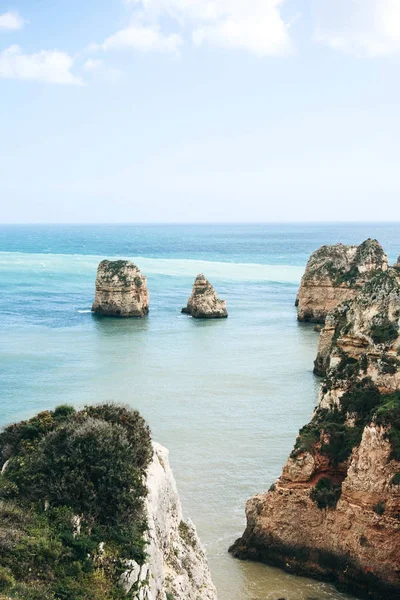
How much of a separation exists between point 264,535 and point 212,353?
33.0 m

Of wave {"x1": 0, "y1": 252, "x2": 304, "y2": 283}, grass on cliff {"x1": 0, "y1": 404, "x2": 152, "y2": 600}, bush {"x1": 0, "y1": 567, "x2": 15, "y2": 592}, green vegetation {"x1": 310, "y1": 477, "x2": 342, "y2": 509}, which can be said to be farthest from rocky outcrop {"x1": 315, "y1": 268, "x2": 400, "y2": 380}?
wave {"x1": 0, "y1": 252, "x2": 304, "y2": 283}

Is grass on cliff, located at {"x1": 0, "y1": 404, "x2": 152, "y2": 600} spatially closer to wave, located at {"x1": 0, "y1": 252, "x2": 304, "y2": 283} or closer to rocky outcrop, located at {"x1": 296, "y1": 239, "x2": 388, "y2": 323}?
rocky outcrop, located at {"x1": 296, "y1": 239, "x2": 388, "y2": 323}

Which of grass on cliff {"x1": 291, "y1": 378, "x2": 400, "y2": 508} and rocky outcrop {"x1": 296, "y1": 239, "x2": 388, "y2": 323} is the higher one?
rocky outcrop {"x1": 296, "y1": 239, "x2": 388, "y2": 323}

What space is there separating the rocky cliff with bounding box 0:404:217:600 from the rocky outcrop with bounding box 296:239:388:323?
5232 centimetres

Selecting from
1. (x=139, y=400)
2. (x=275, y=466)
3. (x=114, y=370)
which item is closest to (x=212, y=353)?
(x=114, y=370)

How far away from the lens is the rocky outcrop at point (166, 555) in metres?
14.2

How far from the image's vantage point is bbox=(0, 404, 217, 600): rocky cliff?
44.4ft

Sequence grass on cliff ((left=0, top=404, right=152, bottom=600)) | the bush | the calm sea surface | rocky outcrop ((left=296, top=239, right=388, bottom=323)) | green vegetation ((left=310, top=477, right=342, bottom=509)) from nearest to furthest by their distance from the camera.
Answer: the bush, grass on cliff ((left=0, top=404, right=152, bottom=600)), green vegetation ((left=310, top=477, right=342, bottom=509)), the calm sea surface, rocky outcrop ((left=296, top=239, right=388, bottom=323))

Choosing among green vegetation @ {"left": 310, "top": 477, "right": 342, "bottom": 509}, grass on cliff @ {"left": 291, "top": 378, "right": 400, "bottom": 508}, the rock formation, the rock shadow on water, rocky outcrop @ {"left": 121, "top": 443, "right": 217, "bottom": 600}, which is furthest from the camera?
the rock shadow on water

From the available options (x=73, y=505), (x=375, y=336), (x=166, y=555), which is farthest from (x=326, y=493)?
(x=73, y=505)

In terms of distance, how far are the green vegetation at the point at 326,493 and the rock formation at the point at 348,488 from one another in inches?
1.2

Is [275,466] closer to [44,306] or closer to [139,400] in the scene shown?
[139,400]

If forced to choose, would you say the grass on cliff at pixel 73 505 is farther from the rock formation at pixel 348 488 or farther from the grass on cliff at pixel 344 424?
the grass on cliff at pixel 344 424

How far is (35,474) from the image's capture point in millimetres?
15961
